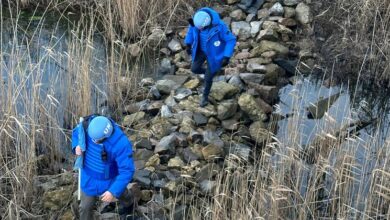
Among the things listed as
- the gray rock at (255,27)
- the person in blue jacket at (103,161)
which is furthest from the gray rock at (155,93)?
the person in blue jacket at (103,161)

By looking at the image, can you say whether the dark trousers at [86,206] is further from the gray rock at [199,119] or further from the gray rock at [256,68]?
the gray rock at [256,68]

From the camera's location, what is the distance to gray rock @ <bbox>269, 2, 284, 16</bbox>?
6703 millimetres

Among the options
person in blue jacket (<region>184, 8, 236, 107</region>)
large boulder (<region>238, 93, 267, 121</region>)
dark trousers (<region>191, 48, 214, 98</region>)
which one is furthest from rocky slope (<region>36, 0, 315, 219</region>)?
person in blue jacket (<region>184, 8, 236, 107</region>)

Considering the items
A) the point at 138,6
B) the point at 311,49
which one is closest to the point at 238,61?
the point at 311,49

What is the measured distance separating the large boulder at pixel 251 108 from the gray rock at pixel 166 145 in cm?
93

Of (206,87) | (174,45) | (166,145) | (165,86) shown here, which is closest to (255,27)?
(174,45)

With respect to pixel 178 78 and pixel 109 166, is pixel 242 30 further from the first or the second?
pixel 109 166

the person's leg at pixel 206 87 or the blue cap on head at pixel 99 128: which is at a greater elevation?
the blue cap on head at pixel 99 128

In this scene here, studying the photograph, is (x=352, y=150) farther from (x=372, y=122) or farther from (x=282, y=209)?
(x=372, y=122)

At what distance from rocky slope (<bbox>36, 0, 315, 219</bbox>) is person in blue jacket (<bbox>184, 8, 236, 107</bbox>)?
460 mm

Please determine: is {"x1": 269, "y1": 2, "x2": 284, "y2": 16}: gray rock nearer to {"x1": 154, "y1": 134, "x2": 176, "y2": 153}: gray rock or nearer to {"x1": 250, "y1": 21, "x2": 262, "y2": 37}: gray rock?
{"x1": 250, "y1": 21, "x2": 262, "y2": 37}: gray rock

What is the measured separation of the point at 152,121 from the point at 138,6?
216 cm

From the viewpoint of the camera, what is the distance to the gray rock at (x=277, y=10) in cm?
670

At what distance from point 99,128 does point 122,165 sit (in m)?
0.34
